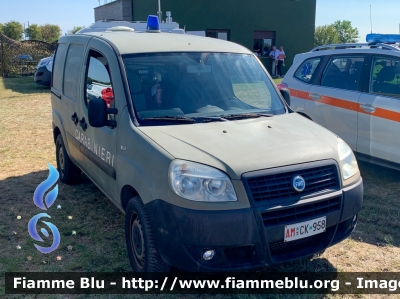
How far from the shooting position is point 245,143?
3.22 meters

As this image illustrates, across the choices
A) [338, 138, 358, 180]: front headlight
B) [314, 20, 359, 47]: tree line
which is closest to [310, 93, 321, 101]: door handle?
[338, 138, 358, 180]: front headlight

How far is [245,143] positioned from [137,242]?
1.14 meters

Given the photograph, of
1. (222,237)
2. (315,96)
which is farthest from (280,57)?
(222,237)

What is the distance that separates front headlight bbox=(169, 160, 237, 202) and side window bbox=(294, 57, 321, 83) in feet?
13.9

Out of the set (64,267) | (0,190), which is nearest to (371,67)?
(64,267)

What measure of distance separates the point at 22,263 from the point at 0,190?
87.5 inches

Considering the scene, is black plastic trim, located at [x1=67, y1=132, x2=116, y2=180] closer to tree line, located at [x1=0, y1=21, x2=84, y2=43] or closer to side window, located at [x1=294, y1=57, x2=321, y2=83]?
side window, located at [x1=294, y1=57, x2=321, y2=83]

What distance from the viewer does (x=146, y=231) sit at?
10.2 feet

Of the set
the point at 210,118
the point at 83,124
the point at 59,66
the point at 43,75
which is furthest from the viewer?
the point at 43,75

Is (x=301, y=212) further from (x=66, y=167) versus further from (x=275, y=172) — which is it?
(x=66, y=167)

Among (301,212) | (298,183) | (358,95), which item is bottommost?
(301,212)

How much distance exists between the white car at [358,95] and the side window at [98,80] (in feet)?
11.2

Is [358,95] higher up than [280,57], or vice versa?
[280,57]

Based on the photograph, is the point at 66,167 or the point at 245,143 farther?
the point at 66,167
